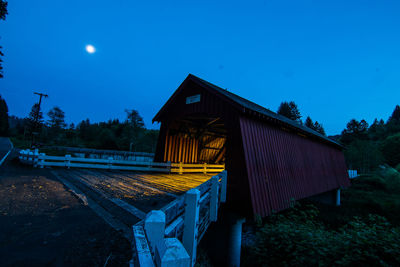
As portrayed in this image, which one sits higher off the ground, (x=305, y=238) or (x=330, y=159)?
(x=330, y=159)

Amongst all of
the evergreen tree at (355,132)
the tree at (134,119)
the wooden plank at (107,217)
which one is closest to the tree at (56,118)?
the tree at (134,119)

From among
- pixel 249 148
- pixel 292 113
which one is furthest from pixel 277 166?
pixel 292 113

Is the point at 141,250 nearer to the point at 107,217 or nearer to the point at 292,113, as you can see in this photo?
the point at 107,217

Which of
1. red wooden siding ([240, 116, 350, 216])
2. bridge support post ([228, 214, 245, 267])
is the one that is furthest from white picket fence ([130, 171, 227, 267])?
red wooden siding ([240, 116, 350, 216])

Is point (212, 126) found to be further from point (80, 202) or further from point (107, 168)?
point (80, 202)

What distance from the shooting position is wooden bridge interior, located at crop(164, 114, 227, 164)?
11.7 meters

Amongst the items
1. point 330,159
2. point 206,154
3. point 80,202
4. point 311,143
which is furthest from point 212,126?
point 80,202

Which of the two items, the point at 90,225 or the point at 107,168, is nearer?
the point at 90,225

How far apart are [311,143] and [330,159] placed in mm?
4207

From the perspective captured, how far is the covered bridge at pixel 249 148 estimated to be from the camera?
647cm

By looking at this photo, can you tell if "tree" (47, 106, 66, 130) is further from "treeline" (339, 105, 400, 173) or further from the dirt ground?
"treeline" (339, 105, 400, 173)

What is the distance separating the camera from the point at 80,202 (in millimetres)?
4449

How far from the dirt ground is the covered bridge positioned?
4.42 m

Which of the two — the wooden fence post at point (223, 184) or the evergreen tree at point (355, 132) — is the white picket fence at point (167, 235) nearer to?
the wooden fence post at point (223, 184)
